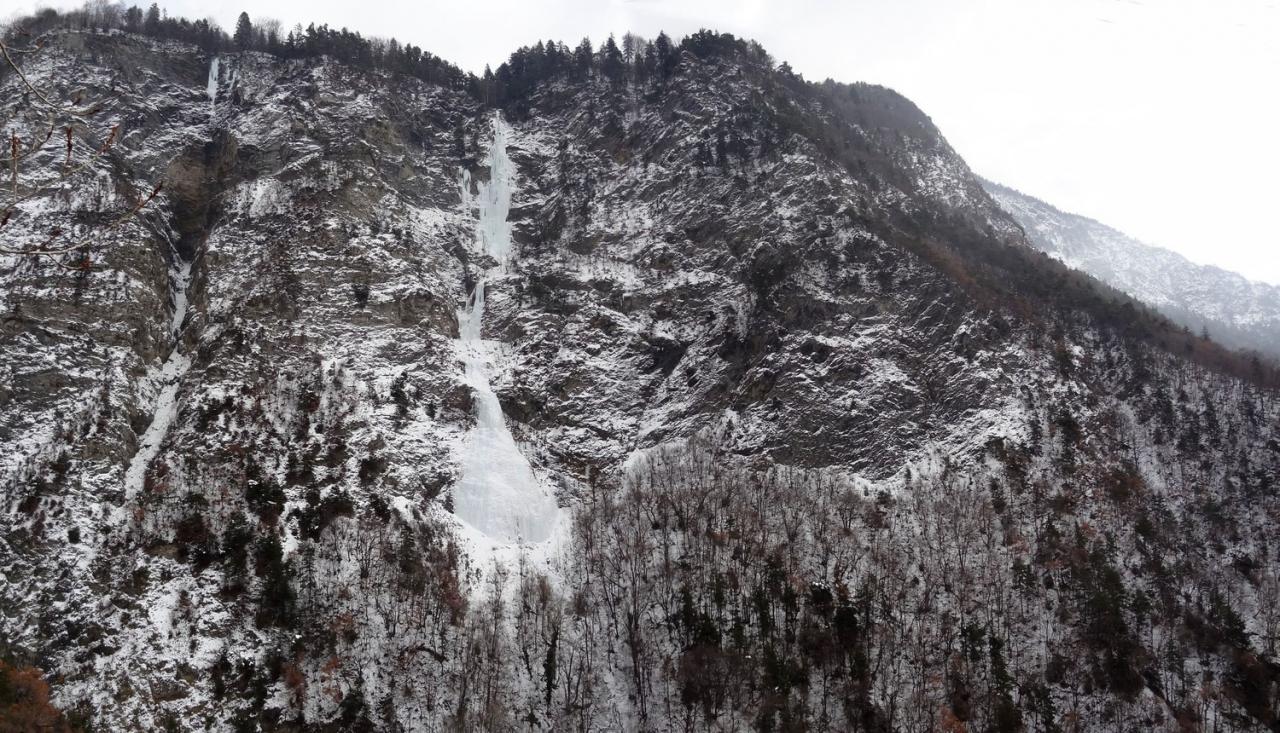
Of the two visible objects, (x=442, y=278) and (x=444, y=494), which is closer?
(x=444, y=494)

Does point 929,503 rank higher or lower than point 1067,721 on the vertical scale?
higher

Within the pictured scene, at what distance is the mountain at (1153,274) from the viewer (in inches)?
6225

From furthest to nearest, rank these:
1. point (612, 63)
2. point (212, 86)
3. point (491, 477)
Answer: point (612, 63)
point (212, 86)
point (491, 477)

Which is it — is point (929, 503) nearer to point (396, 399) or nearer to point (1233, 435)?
point (1233, 435)

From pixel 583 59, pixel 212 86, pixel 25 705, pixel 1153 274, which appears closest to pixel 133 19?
pixel 212 86

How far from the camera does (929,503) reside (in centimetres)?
6094

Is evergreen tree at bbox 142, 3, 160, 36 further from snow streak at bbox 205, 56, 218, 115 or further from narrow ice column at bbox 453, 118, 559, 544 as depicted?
narrow ice column at bbox 453, 118, 559, 544

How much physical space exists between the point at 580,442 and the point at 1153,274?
172435 mm

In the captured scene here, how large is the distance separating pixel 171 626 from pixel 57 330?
28817 millimetres

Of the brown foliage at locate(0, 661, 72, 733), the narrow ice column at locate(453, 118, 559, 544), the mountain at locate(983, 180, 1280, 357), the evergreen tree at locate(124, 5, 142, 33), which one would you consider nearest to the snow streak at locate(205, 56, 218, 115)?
the evergreen tree at locate(124, 5, 142, 33)

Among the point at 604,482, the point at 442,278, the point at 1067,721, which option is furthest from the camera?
the point at 442,278

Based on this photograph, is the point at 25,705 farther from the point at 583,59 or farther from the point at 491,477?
the point at 583,59

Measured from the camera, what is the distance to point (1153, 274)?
18612 centimetres

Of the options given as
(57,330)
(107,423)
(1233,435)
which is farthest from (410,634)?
(1233,435)
